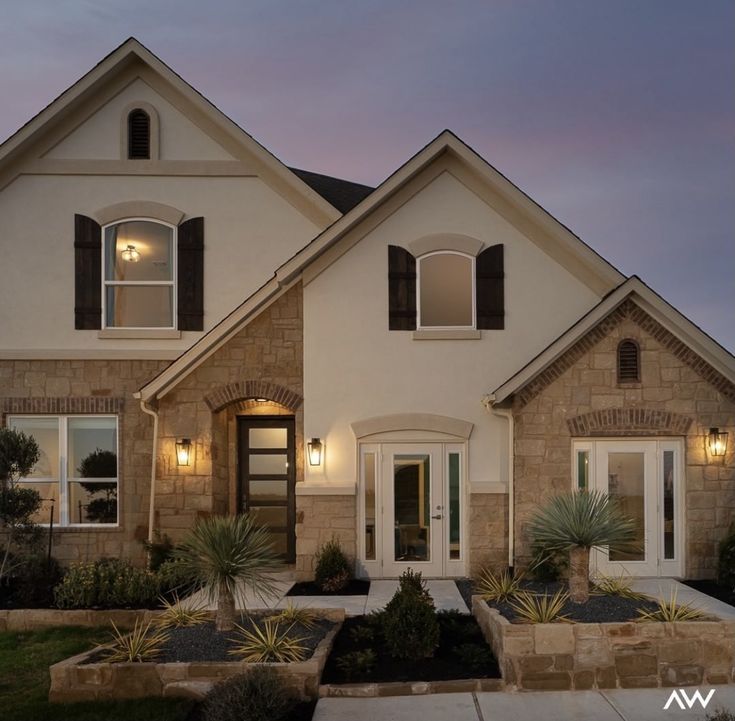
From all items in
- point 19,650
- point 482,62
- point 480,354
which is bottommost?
point 19,650

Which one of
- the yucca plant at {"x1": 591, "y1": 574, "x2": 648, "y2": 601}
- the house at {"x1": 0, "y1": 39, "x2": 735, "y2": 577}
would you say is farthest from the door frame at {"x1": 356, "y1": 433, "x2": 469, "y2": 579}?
the yucca plant at {"x1": 591, "y1": 574, "x2": 648, "y2": 601}

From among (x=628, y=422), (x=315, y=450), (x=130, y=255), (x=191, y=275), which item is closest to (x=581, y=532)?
(x=628, y=422)

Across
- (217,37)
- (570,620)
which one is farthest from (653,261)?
(570,620)

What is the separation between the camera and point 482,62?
2770 centimetres

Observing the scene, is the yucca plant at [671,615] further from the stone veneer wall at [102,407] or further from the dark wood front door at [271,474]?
the stone veneer wall at [102,407]

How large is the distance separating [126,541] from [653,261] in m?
34.3

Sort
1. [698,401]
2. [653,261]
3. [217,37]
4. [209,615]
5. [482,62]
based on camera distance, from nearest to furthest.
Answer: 1. [209,615]
2. [698,401]
3. [217,37]
4. [482,62]
5. [653,261]

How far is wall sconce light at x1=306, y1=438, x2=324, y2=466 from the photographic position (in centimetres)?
1212

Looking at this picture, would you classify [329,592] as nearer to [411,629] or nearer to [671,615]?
[411,629]

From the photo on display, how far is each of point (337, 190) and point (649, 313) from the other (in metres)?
7.36

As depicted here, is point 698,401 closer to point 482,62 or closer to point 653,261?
point 482,62

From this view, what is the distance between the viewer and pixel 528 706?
273 inches

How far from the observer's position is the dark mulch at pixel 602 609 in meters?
7.72

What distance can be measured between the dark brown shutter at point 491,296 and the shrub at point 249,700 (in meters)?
7.11
